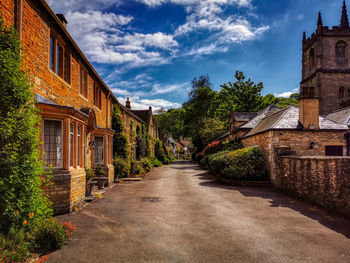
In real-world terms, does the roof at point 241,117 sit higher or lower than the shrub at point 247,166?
higher

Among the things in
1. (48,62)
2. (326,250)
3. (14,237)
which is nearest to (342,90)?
(326,250)

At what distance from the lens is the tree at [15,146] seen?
18.3 feet

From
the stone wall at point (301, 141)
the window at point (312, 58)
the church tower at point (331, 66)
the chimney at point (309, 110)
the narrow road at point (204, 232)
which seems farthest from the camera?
the window at point (312, 58)

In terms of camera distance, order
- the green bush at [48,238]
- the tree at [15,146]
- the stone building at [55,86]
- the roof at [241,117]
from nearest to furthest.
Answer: the green bush at [48,238], the tree at [15,146], the stone building at [55,86], the roof at [241,117]

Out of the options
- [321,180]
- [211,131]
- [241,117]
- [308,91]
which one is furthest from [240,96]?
[321,180]

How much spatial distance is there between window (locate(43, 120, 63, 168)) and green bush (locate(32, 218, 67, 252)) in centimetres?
361

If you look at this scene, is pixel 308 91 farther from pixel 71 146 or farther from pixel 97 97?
pixel 71 146

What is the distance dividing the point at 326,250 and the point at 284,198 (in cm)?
650

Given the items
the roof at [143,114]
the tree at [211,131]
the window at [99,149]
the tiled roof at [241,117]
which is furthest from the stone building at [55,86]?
the tree at [211,131]

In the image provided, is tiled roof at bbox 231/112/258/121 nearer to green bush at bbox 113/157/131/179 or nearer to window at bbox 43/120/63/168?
green bush at bbox 113/157/131/179

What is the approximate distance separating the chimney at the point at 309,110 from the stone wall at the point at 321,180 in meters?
3.41

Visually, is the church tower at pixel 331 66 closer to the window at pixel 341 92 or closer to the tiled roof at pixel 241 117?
the window at pixel 341 92

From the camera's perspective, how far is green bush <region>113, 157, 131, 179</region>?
17625 mm

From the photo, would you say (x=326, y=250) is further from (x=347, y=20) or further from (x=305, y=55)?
(x=347, y=20)
